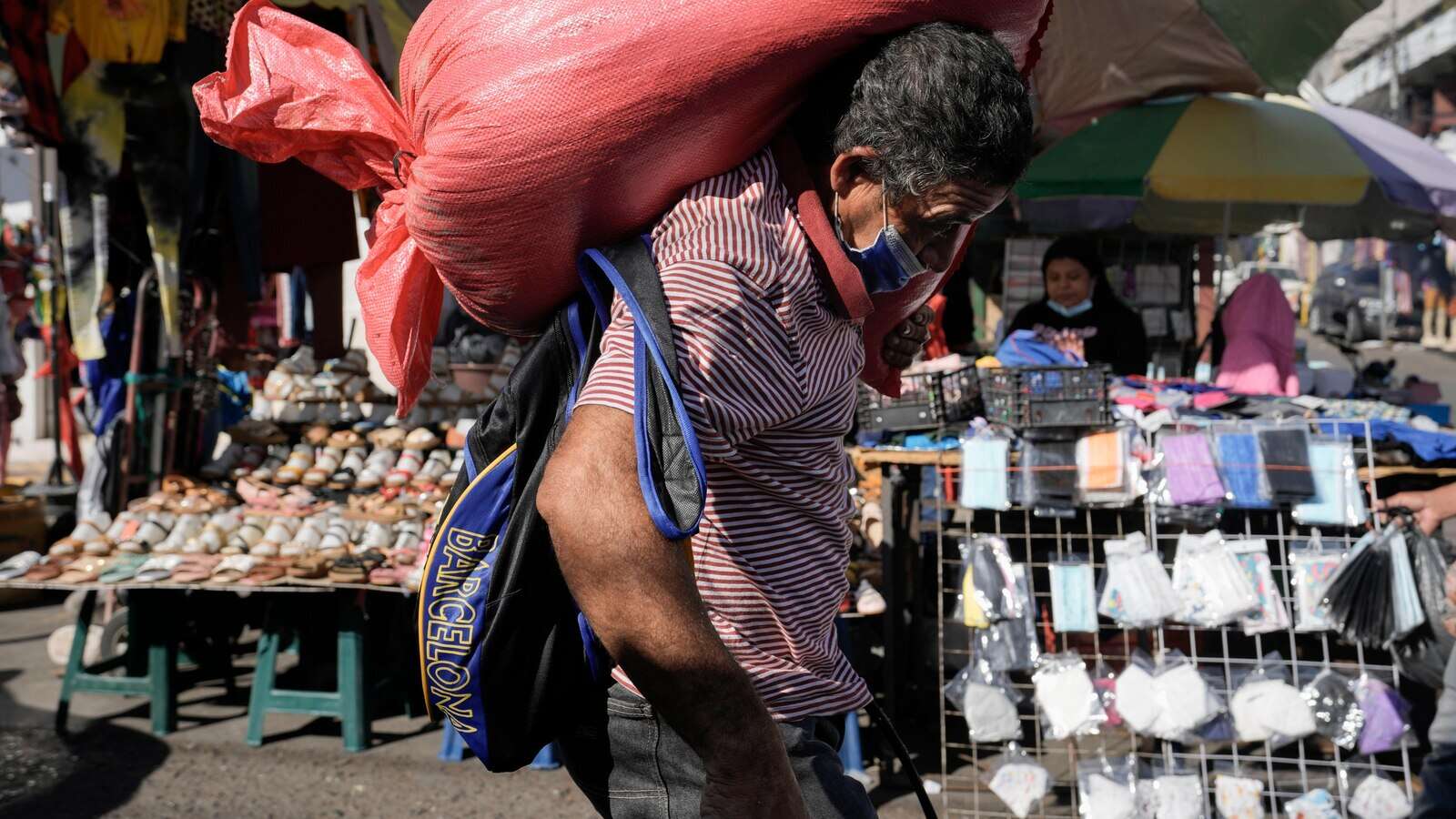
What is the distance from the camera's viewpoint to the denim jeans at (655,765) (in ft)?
4.85

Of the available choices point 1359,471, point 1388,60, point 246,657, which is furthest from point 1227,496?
point 1388,60

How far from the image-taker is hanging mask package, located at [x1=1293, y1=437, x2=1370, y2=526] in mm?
4082

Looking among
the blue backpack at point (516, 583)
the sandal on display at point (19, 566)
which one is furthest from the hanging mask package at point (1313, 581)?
the sandal on display at point (19, 566)

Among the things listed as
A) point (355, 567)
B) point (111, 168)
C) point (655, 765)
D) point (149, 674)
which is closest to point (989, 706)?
point (355, 567)

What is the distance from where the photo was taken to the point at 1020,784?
13.4ft

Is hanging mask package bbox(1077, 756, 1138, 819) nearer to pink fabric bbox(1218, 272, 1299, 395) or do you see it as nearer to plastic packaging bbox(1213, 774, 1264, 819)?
plastic packaging bbox(1213, 774, 1264, 819)

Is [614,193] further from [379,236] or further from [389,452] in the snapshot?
[389,452]

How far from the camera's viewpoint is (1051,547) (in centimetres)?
515

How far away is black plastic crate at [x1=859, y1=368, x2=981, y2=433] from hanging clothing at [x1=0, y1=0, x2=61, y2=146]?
3.97 meters

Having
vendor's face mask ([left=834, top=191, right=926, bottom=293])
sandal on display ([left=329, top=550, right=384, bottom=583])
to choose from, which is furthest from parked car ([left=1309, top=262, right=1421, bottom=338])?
vendor's face mask ([left=834, top=191, right=926, bottom=293])

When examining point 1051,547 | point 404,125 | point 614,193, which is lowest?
point 1051,547

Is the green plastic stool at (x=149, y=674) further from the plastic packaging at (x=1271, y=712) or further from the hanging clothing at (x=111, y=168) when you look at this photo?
the plastic packaging at (x=1271, y=712)

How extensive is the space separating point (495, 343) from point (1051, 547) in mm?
3193

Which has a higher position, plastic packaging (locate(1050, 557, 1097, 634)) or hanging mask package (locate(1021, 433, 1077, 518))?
hanging mask package (locate(1021, 433, 1077, 518))
